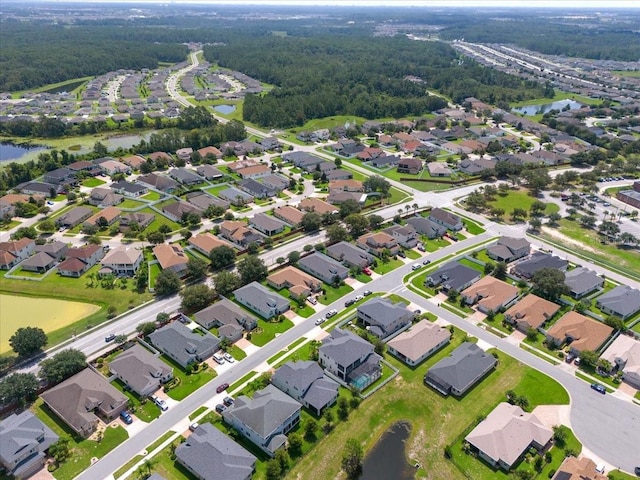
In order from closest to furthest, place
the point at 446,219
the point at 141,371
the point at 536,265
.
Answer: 1. the point at 141,371
2. the point at 536,265
3. the point at 446,219

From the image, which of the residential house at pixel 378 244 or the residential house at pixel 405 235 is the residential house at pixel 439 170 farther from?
the residential house at pixel 378 244

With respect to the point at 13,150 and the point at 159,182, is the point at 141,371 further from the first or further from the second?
the point at 13,150

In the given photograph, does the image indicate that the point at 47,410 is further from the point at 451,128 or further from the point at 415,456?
the point at 451,128

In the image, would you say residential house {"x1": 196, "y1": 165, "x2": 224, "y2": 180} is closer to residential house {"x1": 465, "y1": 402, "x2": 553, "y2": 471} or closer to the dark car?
the dark car

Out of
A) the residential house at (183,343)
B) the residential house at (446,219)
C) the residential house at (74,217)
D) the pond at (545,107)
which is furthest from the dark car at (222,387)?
the pond at (545,107)

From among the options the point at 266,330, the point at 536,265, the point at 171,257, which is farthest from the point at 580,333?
the point at 171,257

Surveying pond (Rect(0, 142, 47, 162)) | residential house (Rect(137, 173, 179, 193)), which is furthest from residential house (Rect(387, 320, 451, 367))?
pond (Rect(0, 142, 47, 162))

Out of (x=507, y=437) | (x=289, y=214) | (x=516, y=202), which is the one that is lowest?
(x=516, y=202)
